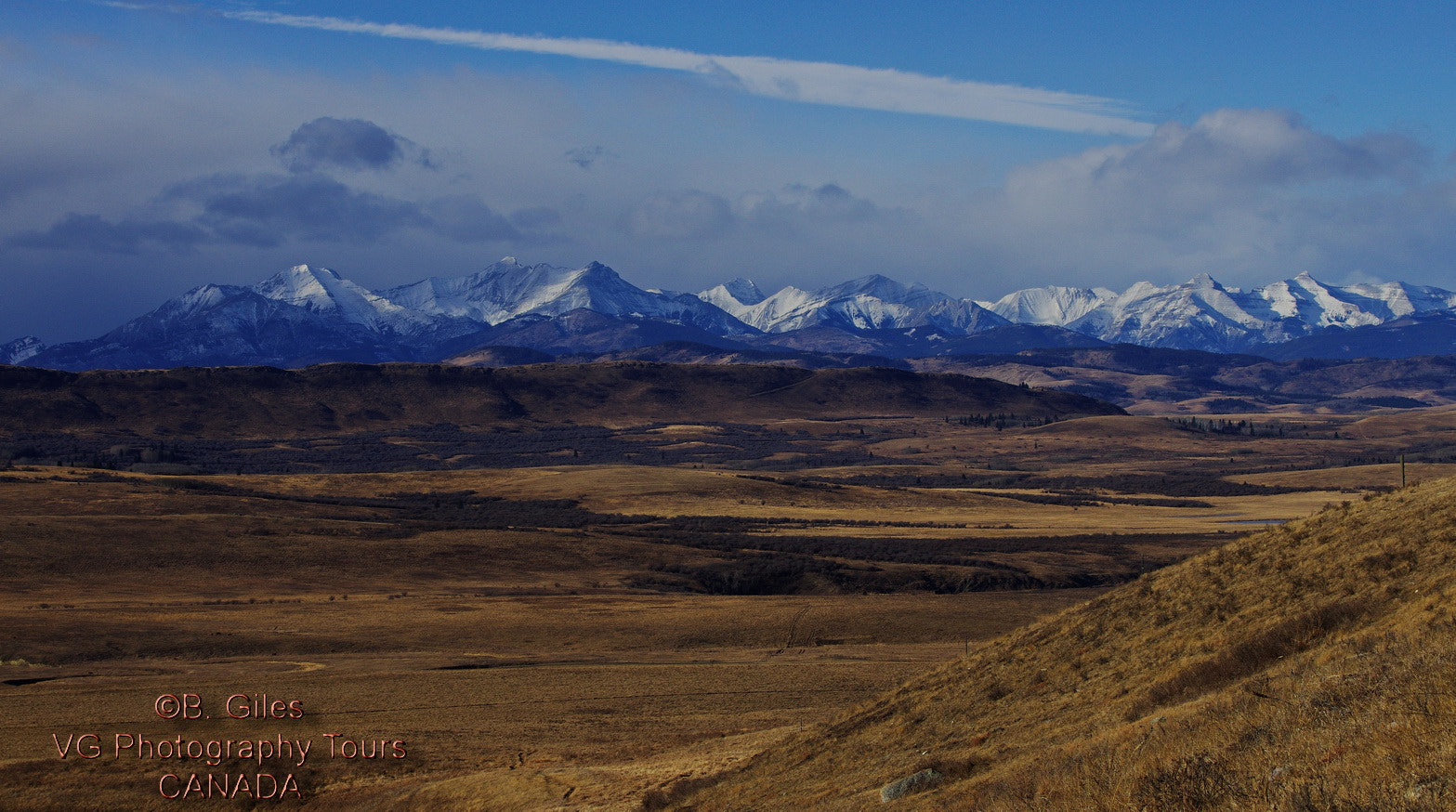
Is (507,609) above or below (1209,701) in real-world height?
below

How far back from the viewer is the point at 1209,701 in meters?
18.0

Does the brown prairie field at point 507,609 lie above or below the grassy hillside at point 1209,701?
below

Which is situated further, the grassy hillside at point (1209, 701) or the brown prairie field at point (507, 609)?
the brown prairie field at point (507, 609)

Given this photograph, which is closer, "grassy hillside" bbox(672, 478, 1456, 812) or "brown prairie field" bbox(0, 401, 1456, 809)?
"grassy hillside" bbox(672, 478, 1456, 812)

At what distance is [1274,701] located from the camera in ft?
53.2

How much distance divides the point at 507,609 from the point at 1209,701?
46.7m

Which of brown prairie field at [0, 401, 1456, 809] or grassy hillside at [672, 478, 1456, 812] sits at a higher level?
grassy hillside at [672, 478, 1456, 812]

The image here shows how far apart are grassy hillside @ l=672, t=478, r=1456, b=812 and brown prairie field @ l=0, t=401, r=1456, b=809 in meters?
4.14

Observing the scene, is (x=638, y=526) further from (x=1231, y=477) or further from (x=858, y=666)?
(x=1231, y=477)

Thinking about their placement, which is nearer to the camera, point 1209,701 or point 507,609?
point 1209,701

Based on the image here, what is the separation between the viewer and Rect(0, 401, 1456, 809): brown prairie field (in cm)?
3088

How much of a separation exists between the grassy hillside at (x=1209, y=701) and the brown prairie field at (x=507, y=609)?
4.14 m

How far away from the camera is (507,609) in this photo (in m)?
60.7

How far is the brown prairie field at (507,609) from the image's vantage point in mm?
30875
